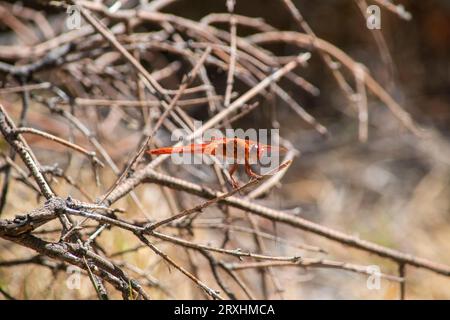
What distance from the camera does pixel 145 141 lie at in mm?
1008

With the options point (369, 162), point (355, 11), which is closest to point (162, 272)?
point (369, 162)

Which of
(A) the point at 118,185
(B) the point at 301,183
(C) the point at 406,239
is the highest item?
(B) the point at 301,183

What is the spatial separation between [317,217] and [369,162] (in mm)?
521

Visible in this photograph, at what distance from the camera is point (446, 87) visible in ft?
11.4

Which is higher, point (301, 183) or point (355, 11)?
point (355, 11)

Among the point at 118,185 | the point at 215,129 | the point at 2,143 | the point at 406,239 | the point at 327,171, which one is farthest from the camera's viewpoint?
the point at 327,171

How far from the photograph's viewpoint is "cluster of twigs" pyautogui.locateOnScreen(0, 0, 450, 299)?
873 millimetres

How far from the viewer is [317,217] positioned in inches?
108

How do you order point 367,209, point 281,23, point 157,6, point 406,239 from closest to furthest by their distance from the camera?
point 157,6 → point 406,239 → point 367,209 → point 281,23

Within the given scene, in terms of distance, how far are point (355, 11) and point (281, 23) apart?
42cm

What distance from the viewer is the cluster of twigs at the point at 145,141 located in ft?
2.86

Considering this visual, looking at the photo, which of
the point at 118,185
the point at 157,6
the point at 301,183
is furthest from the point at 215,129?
the point at 301,183

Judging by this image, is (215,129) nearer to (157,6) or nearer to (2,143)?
(157,6)

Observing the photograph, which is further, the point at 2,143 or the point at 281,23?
the point at 281,23
